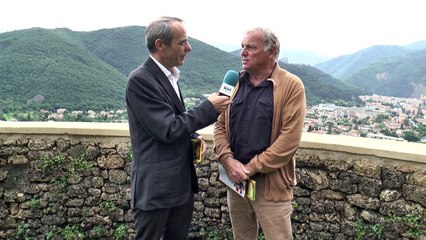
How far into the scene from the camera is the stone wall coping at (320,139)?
2.68 metres

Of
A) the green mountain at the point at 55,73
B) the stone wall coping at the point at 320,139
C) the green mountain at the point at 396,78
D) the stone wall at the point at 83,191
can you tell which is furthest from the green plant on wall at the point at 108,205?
the green mountain at the point at 396,78

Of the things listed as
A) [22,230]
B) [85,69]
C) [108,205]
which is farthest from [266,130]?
[85,69]

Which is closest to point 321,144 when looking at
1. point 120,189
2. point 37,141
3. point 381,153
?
point 381,153

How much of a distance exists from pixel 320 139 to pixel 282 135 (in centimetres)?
125

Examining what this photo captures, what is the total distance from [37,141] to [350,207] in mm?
2970

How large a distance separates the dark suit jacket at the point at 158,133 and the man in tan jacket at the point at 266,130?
13.0 inches

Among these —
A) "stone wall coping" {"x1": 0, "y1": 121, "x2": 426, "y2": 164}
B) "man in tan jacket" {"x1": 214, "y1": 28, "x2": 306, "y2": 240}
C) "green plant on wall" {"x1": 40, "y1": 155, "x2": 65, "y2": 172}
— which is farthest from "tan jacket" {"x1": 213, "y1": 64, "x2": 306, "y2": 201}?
"green plant on wall" {"x1": 40, "y1": 155, "x2": 65, "y2": 172}

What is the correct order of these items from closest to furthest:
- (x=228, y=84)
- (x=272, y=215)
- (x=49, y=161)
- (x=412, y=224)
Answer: (x=228, y=84) < (x=272, y=215) < (x=412, y=224) < (x=49, y=161)

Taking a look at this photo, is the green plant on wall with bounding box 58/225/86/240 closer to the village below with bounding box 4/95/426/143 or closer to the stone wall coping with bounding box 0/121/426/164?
the stone wall coping with bounding box 0/121/426/164

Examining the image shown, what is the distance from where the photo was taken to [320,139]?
3.03m

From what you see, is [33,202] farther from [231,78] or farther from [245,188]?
[231,78]

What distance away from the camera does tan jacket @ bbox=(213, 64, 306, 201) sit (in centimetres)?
191

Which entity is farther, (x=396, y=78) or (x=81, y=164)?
(x=396, y=78)

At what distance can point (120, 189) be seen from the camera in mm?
3357
